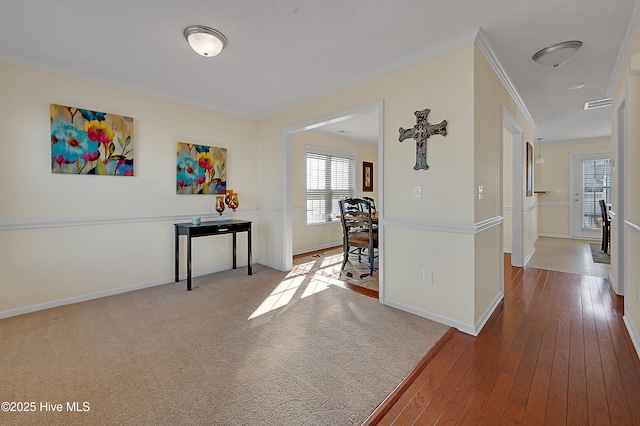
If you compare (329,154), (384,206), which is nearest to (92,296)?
(384,206)

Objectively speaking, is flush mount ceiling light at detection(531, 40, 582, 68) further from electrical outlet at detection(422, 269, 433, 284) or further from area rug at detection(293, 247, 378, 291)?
area rug at detection(293, 247, 378, 291)

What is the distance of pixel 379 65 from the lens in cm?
281

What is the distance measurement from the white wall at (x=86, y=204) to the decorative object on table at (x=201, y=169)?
10 cm

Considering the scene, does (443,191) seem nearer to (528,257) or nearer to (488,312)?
(488,312)

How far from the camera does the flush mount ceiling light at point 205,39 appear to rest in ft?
7.23

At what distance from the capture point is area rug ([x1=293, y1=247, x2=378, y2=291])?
377cm

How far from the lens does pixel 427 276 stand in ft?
8.56

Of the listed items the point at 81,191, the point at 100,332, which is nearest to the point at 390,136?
the point at 100,332

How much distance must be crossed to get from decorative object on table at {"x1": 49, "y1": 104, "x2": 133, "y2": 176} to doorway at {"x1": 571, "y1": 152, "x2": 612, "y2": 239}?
930cm

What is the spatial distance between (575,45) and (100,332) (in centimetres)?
475

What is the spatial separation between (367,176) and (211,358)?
5785 millimetres

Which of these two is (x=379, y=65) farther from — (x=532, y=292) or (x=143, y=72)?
(x=532, y=292)

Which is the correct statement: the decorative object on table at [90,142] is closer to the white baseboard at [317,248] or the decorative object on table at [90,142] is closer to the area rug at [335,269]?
the area rug at [335,269]

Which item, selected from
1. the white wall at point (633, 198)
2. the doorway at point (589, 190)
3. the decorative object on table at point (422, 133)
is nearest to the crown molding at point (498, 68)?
the decorative object on table at point (422, 133)
